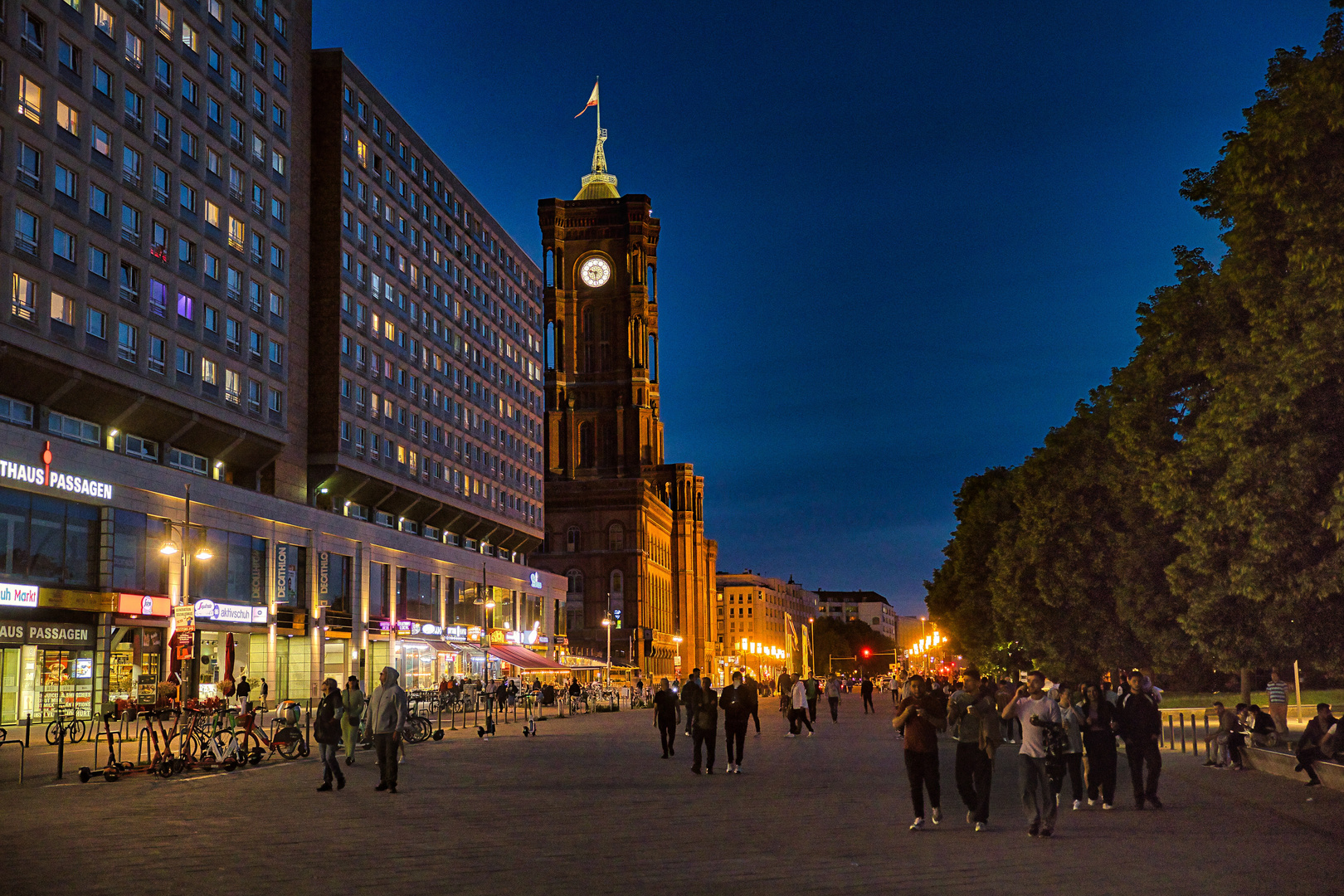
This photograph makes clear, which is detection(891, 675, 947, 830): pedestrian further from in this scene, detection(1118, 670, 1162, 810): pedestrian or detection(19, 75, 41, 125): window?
detection(19, 75, 41, 125): window

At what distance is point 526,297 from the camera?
10512 centimetres

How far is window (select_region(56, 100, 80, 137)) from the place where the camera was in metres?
46.5

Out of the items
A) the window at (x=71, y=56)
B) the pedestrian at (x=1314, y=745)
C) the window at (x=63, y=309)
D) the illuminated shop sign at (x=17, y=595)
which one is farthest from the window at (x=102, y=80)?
the pedestrian at (x=1314, y=745)

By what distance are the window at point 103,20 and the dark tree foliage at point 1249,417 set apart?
1484 inches

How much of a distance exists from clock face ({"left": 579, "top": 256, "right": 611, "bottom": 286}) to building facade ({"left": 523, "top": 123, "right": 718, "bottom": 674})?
0.34 feet

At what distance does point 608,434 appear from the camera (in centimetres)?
15962

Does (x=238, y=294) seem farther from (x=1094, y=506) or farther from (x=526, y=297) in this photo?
(x=526, y=297)


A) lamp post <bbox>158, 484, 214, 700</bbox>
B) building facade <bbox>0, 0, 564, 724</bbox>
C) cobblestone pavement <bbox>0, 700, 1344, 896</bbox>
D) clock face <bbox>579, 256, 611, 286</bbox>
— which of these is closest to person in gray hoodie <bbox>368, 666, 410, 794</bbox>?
cobblestone pavement <bbox>0, 700, 1344, 896</bbox>

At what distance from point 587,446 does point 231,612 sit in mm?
104675

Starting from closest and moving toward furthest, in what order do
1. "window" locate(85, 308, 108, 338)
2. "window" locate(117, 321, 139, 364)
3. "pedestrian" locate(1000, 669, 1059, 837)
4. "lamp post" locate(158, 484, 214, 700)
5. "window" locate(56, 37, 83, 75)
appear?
"pedestrian" locate(1000, 669, 1059, 837) → "window" locate(56, 37, 83, 75) → "window" locate(85, 308, 108, 338) → "window" locate(117, 321, 139, 364) → "lamp post" locate(158, 484, 214, 700)

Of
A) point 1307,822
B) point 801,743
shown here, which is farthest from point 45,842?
point 801,743

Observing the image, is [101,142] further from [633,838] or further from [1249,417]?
[633,838]

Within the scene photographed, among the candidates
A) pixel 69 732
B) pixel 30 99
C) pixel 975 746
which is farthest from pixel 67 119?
pixel 975 746

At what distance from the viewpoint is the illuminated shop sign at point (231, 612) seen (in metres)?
53.8
